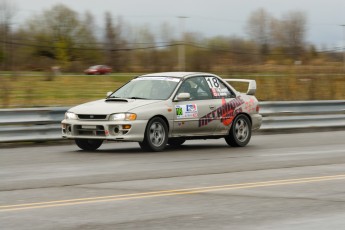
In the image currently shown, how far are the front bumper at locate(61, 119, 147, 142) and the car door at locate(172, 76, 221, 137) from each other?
95 cm

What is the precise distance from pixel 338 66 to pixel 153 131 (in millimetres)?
17275

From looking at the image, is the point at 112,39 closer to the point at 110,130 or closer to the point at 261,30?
the point at 261,30

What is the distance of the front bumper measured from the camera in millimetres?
13445

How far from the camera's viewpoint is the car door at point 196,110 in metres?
14.4

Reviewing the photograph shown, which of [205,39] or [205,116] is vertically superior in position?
[205,39]

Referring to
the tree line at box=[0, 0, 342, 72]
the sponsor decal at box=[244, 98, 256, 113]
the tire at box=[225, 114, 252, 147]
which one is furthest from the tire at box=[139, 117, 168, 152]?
the tree line at box=[0, 0, 342, 72]

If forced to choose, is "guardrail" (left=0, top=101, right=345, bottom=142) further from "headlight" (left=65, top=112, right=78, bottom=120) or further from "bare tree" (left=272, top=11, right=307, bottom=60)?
"bare tree" (left=272, top=11, right=307, bottom=60)

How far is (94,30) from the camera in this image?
5044 centimetres

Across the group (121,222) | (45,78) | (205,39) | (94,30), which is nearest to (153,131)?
(121,222)

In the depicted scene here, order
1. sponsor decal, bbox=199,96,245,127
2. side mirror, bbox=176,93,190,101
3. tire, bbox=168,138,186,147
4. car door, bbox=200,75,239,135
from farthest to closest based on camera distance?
tire, bbox=168,138,186,147 → car door, bbox=200,75,239,135 → sponsor decal, bbox=199,96,245,127 → side mirror, bbox=176,93,190,101

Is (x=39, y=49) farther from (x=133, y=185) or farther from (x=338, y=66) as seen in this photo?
(x=133, y=185)

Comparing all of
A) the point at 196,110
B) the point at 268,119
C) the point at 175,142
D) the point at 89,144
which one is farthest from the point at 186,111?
the point at 268,119

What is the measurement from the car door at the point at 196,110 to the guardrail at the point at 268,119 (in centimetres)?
301

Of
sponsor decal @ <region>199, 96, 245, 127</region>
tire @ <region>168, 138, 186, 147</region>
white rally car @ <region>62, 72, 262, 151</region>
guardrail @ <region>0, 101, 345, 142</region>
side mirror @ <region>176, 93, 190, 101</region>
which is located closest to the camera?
white rally car @ <region>62, 72, 262, 151</region>
